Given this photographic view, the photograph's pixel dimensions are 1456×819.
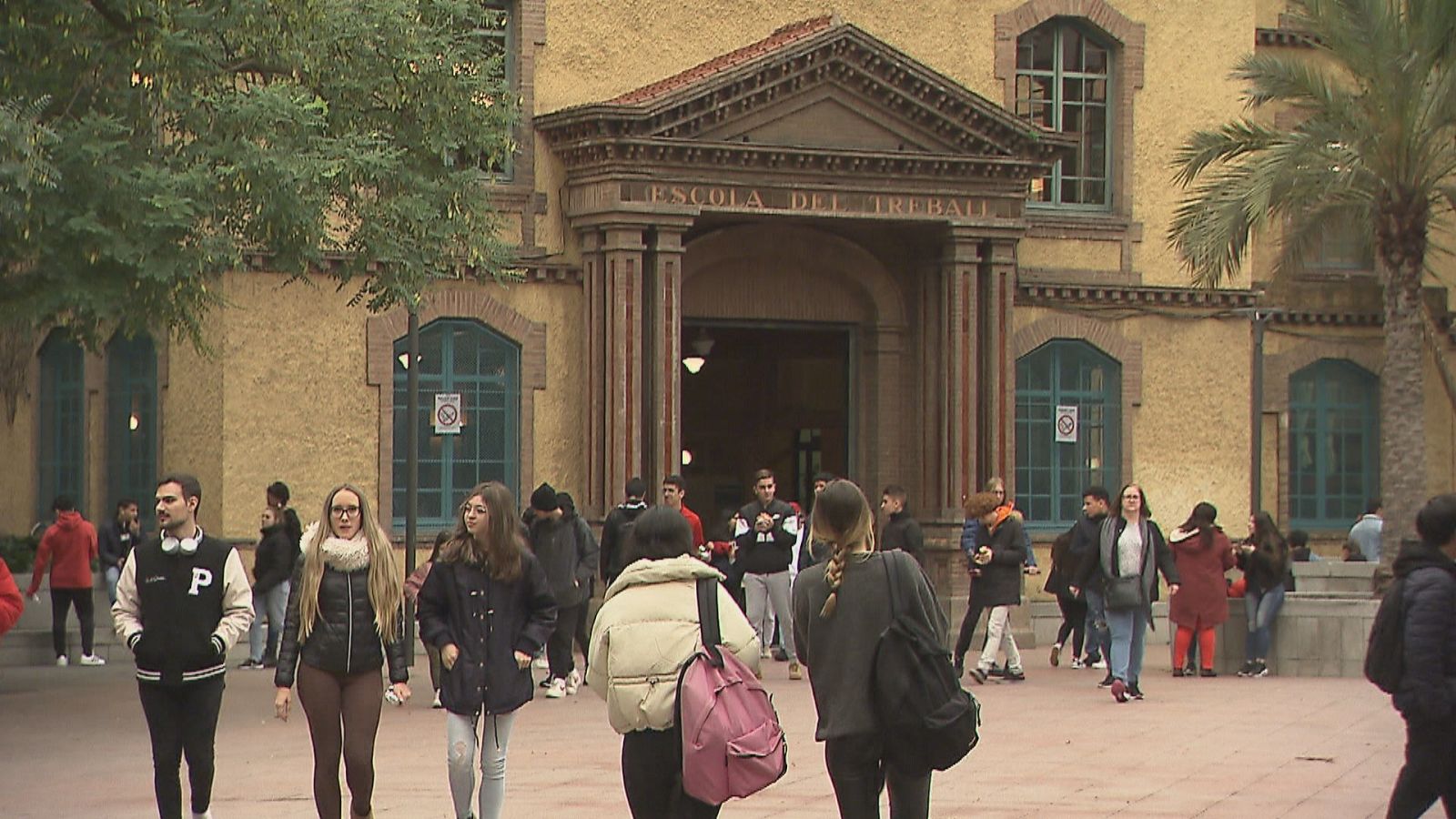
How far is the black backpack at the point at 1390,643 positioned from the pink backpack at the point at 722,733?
2646 mm

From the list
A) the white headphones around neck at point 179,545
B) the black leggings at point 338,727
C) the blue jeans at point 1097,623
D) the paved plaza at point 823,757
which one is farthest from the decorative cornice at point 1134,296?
the white headphones around neck at point 179,545

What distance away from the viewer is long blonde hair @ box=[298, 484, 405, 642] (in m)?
11.5

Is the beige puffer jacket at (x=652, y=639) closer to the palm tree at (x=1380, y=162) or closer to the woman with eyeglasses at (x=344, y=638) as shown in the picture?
the woman with eyeglasses at (x=344, y=638)

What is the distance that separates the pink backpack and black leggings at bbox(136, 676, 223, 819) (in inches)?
122

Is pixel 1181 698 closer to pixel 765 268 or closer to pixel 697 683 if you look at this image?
pixel 765 268

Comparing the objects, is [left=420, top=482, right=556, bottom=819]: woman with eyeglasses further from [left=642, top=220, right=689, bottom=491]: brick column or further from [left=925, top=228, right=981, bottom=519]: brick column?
[left=925, top=228, right=981, bottom=519]: brick column

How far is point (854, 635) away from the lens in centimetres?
980

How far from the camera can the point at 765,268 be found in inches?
1078

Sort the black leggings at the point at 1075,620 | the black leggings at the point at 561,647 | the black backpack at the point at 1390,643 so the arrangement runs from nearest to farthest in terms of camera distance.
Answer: the black backpack at the point at 1390,643 < the black leggings at the point at 561,647 < the black leggings at the point at 1075,620

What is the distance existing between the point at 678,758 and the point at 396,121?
1087 centimetres

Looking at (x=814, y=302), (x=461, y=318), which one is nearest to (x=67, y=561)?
(x=461, y=318)

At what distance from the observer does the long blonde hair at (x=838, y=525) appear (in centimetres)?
980

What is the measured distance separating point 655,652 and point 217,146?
9.42 m

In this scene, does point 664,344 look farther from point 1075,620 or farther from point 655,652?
point 655,652
